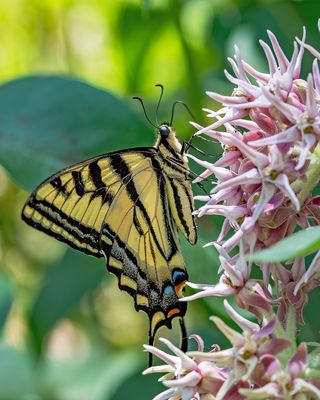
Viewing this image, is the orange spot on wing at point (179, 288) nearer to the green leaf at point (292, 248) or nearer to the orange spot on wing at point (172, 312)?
the orange spot on wing at point (172, 312)

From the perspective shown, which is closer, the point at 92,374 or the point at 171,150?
the point at 171,150

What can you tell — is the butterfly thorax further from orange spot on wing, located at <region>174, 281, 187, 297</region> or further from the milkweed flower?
the milkweed flower

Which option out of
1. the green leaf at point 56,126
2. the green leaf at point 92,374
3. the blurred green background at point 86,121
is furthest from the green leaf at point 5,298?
the green leaf at point 56,126

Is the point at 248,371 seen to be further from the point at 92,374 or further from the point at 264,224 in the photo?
the point at 92,374

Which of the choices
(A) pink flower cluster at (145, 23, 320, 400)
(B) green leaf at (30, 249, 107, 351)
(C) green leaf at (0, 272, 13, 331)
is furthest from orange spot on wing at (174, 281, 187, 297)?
(C) green leaf at (0, 272, 13, 331)

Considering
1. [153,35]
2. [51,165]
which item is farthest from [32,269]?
[51,165]

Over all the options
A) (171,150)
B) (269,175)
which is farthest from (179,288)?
(269,175)
